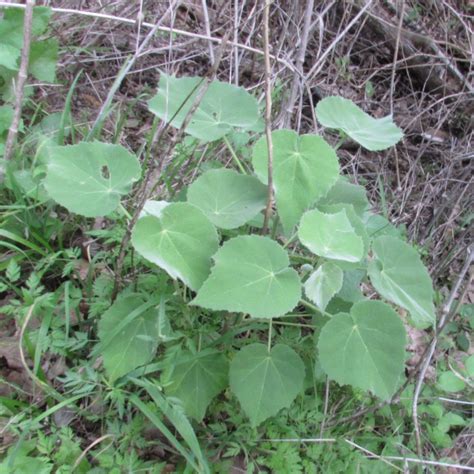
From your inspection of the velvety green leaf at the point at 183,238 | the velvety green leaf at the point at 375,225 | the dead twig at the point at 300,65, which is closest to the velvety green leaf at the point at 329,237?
the velvety green leaf at the point at 183,238

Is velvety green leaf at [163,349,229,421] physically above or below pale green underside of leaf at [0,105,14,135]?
below

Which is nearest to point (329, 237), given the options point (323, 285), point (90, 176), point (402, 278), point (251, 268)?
point (323, 285)

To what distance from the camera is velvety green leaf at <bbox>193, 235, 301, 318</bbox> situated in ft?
3.82

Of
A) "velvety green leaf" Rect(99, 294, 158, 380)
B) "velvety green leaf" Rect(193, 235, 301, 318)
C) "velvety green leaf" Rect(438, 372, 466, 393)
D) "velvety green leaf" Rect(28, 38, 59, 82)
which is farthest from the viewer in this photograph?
"velvety green leaf" Rect(28, 38, 59, 82)

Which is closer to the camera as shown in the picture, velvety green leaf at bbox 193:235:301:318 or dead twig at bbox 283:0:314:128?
velvety green leaf at bbox 193:235:301:318

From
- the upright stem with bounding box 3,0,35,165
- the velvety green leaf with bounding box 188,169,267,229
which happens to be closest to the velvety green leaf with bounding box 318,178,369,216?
the velvety green leaf with bounding box 188,169,267,229

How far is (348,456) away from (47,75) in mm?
1921

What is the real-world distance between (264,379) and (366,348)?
30cm

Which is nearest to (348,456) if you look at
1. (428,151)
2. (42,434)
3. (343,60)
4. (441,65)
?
(42,434)

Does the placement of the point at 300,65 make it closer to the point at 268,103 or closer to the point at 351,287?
the point at 268,103

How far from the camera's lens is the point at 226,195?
143 cm

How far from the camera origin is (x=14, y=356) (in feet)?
5.06

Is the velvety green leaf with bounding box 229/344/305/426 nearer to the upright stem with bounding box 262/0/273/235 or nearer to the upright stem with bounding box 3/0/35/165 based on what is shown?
the upright stem with bounding box 262/0/273/235

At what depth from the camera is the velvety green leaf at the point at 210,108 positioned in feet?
5.10
